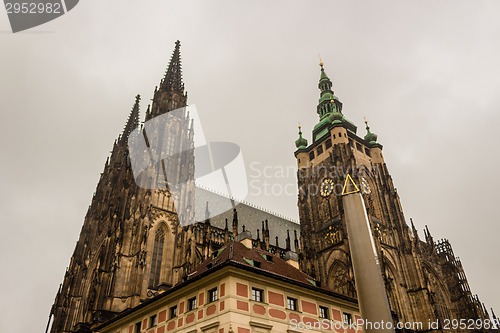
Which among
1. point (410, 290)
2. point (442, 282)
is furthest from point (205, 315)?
point (442, 282)

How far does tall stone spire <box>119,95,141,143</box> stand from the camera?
64.0m

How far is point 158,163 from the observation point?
41750 millimetres

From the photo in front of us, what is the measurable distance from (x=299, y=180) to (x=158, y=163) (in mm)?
23623

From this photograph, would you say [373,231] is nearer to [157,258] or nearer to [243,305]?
[157,258]

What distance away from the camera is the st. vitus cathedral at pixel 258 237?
3525 cm

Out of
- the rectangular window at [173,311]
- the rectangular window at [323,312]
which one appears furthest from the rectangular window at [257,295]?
the rectangular window at [173,311]

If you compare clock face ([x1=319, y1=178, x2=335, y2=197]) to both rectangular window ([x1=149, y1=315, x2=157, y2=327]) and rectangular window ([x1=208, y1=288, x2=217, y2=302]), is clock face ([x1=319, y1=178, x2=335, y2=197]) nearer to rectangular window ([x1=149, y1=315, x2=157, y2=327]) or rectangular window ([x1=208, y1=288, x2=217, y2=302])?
rectangular window ([x1=149, y1=315, x2=157, y2=327])

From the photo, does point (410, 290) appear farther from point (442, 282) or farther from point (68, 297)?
point (68, 297)

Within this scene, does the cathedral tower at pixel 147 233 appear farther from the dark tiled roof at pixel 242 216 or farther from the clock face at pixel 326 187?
the clock face at pixel 326 187

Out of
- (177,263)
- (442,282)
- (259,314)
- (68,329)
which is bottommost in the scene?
(259,314)

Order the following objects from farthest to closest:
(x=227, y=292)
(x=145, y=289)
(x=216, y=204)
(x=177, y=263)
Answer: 1. (x=216, y=204)
2. (x=177, y=263)
3. (x=145, y=289)
4. (x=227, y=292)

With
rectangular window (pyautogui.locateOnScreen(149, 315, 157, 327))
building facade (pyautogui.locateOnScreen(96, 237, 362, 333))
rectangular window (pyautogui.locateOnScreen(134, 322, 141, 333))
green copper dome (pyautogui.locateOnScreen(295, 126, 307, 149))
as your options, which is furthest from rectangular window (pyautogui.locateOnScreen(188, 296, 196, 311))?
green copper dome (pyautogui.locateOnScreen(295, 126, 307, 149))

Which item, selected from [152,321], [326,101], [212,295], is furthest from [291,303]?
[326,101]

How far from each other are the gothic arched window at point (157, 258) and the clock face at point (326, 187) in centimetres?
2423
